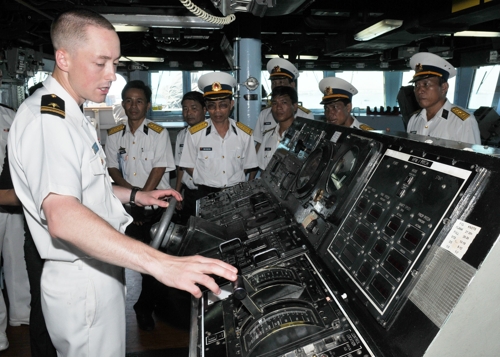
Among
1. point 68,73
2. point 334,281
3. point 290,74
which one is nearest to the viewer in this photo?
point 334,281

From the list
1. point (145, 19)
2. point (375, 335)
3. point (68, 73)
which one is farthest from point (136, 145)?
point (375, 335)

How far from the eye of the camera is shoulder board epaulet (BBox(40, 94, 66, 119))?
123cm

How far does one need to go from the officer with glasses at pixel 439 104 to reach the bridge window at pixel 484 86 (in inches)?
307

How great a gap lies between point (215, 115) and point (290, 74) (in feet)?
4.44

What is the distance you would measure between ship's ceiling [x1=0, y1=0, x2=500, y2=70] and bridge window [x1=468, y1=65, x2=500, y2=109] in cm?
157

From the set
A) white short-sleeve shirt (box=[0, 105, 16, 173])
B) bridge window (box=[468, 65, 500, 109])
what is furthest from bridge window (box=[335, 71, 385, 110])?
white short-sleeve shirt (box=[0, 105, 16, 173])

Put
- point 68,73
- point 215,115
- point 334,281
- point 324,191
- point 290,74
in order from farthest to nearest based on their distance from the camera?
point 290,74
point 215,115
point 324,191
point 68,73
point 334,281

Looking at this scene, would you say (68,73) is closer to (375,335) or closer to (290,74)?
(375,335)

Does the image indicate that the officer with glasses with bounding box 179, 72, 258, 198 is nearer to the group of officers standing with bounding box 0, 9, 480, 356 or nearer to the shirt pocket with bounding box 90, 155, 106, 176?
the group of officers standing with bounding box 0, 9, 480, 356

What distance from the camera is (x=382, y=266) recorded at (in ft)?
3.47

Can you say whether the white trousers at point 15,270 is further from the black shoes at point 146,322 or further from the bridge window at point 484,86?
the bridge window at point 484,86

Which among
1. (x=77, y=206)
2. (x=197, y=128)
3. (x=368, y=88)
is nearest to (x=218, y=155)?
(x=197, y=128)

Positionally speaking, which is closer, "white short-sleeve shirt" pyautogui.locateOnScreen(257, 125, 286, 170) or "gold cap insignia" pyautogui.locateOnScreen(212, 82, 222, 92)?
"gold cap insignia" pyautogui.locateOnScreen(212, 82, 222, 92)

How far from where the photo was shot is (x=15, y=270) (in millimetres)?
2896
